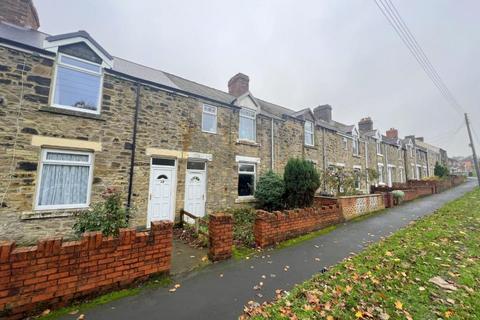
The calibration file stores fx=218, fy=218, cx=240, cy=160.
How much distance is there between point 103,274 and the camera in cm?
377

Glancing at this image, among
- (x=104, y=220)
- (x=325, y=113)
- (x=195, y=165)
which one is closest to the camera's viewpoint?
(x=104, y=220)

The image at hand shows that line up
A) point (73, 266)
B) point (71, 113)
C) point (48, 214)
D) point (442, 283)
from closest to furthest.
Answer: point (73, 266) < point (442, 283) < point (48, 214) < point (71, 113)

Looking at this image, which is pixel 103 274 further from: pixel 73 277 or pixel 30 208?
pixel 30 208

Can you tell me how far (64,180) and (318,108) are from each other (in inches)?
774

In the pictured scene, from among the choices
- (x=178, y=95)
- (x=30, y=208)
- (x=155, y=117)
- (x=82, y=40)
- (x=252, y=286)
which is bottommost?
(x=252, y=286)

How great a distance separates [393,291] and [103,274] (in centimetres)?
502

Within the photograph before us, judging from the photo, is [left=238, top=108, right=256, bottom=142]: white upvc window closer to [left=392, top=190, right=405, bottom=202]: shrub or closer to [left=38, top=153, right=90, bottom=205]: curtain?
[left=38, top=153, right=90, bottom=205]: curtain

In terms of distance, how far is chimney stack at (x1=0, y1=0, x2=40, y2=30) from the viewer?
7844 mm

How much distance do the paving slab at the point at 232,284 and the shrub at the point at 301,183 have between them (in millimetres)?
3212

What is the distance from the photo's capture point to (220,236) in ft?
17.5

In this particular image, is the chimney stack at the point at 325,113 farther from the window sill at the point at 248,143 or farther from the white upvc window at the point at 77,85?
the white upvc window at the point at 77,85

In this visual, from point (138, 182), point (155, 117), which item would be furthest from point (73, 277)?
point (155, 117)

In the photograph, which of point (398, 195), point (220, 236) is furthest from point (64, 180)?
point (398, 195)

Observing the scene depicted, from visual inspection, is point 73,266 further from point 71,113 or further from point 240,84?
point 240,84
